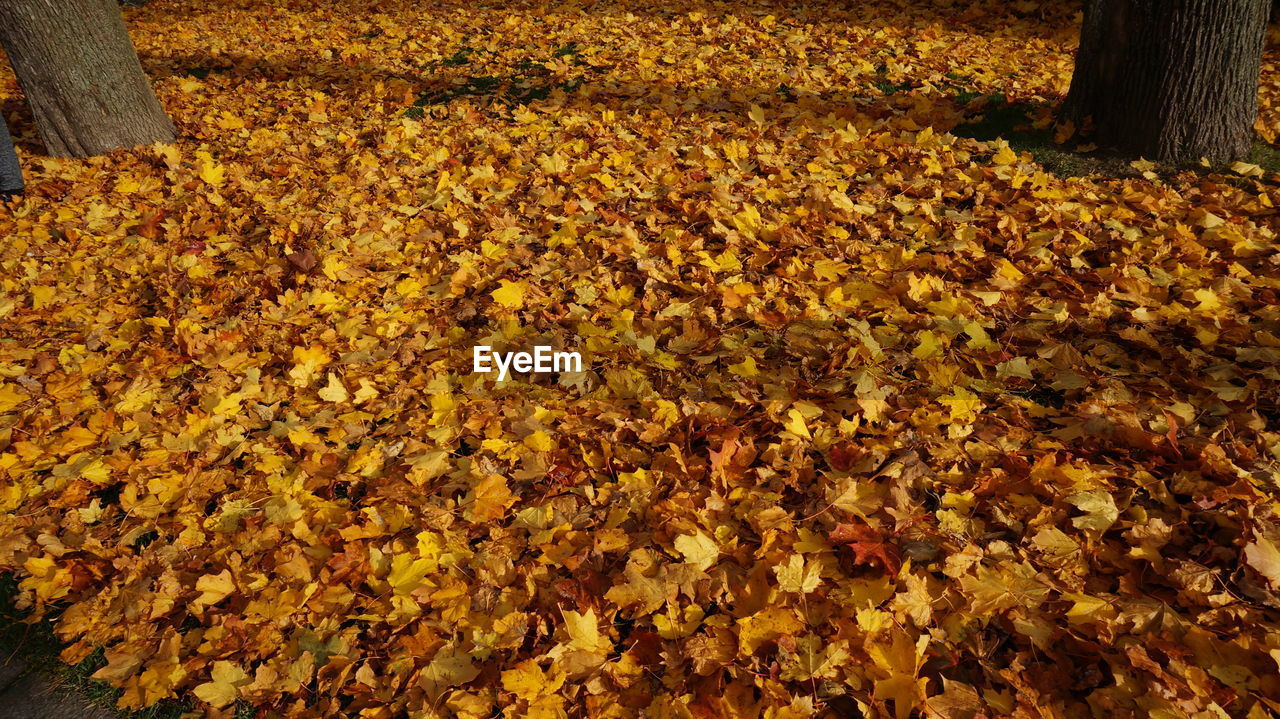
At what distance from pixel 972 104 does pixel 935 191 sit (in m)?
1.41

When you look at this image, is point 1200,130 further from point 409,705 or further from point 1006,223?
point 409,705

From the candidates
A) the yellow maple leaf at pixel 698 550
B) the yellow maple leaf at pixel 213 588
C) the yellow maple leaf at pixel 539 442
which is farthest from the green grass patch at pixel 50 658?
the yellow maple leaf at pixel 698 550

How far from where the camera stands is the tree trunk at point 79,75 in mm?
4383

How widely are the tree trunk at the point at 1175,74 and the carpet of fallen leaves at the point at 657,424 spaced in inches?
11.4

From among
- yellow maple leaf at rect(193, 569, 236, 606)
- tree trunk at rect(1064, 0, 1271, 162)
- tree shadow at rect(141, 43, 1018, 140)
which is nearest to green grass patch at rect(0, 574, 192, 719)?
yellow maple leaf at rect(193, 569, 236, 606)

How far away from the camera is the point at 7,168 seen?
416cm

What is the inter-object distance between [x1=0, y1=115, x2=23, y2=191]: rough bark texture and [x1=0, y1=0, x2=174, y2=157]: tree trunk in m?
0.47

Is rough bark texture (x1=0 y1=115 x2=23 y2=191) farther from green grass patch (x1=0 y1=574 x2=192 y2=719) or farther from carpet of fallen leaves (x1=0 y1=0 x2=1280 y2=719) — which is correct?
green grass patch (x1=0 y1=574 x2=192 y2=719)

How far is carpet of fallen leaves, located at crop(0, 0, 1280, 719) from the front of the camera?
185 cm

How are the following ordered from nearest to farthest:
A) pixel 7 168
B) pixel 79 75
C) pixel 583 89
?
pixel 7 168 < pixel 79 75 < pixel 583 89

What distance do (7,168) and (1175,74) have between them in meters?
6.60

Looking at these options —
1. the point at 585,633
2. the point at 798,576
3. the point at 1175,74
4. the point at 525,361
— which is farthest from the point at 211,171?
the point at 1175,74

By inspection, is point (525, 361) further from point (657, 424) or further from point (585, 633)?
point (585, 633)

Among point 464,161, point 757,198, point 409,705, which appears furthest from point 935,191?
point 409,705
